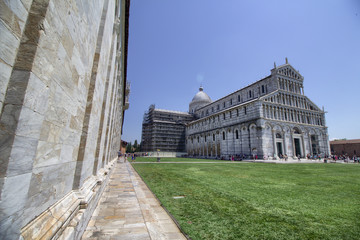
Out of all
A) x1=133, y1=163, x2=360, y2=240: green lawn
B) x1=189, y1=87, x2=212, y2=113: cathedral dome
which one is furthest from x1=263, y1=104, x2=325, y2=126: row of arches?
x1=189, y1=87, x2=212, y2=113: cathedral dome

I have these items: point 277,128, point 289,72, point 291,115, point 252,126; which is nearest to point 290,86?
point 289,72

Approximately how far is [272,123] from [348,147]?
33137mm

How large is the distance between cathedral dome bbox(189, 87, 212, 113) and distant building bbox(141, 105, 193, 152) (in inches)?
167

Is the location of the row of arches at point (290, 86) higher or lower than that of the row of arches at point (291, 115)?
higher

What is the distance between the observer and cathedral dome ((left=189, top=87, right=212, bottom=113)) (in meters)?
56.3

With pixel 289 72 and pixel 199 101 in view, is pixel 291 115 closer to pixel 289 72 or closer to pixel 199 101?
pixel 289 72

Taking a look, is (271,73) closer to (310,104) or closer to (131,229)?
(310,104)

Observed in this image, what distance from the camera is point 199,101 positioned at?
2232 inches

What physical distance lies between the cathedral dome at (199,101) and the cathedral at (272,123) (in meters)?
16.8

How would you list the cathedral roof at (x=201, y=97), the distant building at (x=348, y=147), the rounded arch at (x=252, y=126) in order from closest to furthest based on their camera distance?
the rounded arch at (x=252, y=126) → the distant building at (x=348, y=147) → the cathedral roof at (x=201, y=97)

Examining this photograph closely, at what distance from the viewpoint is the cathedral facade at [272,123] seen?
2777 cm

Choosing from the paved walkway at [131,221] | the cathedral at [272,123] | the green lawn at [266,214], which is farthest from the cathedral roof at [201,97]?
the paved walkway at [131,221]

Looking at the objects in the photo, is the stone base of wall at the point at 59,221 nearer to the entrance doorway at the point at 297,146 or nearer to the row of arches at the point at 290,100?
the row of arches at the point at 290,100

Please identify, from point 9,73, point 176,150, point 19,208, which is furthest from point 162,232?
point 176,150
